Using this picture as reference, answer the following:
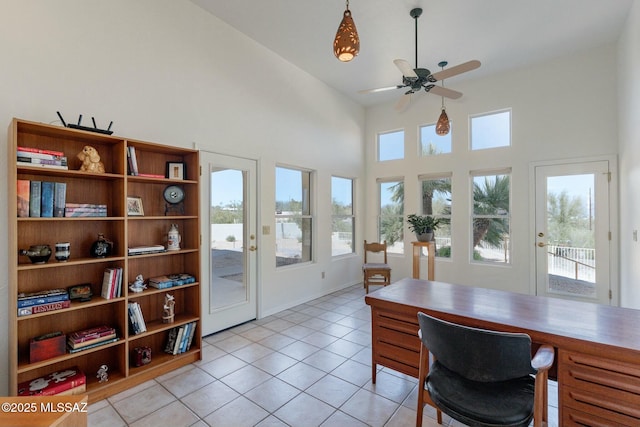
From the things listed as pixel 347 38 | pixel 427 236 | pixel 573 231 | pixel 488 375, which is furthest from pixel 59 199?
pixel 573 231

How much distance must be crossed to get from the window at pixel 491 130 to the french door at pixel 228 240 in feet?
11.8

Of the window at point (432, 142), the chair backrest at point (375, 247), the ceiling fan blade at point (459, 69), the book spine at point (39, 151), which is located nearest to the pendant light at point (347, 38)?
the ceiling fan blade at point (459, 69)

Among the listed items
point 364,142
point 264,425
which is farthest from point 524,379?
point 364,142

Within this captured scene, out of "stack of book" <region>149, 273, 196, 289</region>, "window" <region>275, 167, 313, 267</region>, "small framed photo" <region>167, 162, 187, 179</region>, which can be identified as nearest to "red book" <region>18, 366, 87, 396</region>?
"stack of book" <region>149, 273, 196, 289</region>

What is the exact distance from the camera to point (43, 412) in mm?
981

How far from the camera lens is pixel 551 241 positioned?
4191 millimetres

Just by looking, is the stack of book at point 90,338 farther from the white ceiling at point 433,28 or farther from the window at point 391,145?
the window at point 391,145

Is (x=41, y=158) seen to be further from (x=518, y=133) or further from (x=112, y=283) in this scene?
(x=518, y=133)

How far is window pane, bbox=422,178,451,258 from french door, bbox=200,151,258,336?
3.13 meters

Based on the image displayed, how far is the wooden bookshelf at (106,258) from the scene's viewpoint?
198cm

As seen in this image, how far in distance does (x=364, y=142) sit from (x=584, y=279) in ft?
13.2

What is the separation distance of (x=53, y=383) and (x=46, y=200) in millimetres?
1260

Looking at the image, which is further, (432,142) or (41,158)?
(432,142)

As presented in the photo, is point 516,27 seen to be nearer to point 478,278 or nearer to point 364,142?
point 364,142
